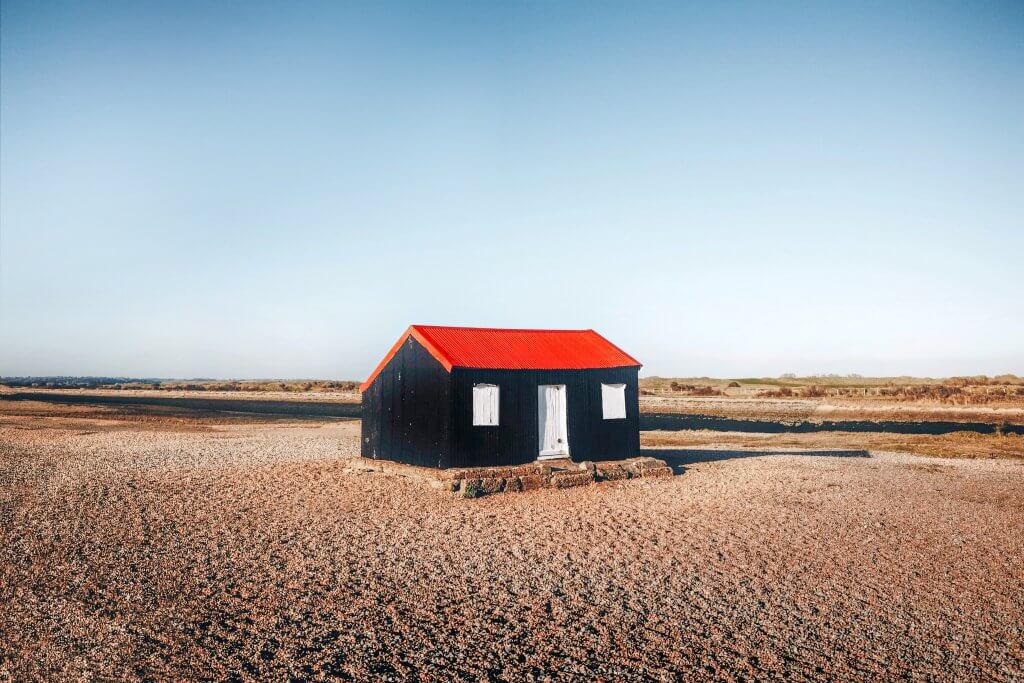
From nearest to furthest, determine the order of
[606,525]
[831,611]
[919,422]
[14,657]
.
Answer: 1. [14,657]
2. [831,611]
3. [606,525]
4. [919,422]

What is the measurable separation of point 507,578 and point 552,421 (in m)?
10.4

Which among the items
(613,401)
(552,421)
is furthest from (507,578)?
(613,401)

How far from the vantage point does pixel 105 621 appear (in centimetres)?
887

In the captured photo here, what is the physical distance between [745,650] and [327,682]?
5.27 m

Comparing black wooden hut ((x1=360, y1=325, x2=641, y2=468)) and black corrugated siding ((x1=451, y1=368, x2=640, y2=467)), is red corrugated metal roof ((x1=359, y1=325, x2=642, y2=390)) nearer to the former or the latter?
black wooden hut ((x1=360, y1=325, x2=641, y2=468))

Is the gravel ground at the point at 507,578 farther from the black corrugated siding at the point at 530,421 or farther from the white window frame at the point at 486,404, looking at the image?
the white window frame at the point at 486,404

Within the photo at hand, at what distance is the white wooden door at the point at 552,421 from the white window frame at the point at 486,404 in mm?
1647

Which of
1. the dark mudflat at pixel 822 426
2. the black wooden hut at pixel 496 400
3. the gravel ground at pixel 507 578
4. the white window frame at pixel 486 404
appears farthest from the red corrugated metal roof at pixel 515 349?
the dark mudflat at pixel 822 426

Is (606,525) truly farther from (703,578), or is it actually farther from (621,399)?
(621,399)

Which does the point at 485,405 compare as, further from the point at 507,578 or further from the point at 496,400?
the point at 507,578

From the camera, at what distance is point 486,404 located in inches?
781

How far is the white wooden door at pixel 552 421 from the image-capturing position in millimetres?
20906

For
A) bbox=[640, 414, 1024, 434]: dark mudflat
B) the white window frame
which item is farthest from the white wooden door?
bbox=[640, 414, 1024, 434]: dark mudflat

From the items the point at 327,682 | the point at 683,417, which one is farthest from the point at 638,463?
the point at 683,417
